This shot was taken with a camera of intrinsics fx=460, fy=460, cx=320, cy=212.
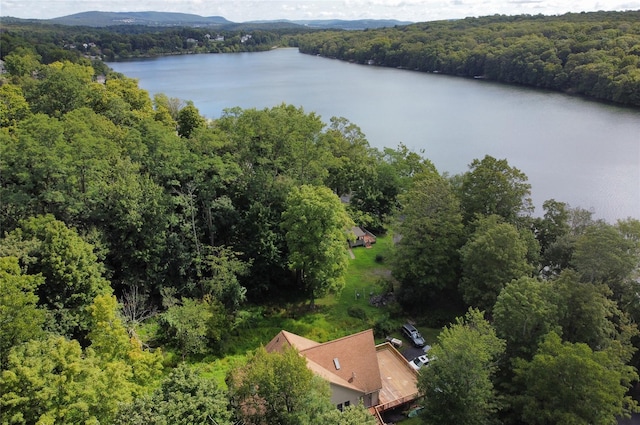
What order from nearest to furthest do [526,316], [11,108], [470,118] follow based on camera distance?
1. [526,316]
2. [11,108]
3. [470,118]

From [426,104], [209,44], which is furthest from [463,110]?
[209,44]

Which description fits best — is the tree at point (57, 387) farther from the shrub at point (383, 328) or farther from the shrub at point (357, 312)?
the shrub at point (357, 312)

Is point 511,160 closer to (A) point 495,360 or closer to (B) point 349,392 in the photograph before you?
(A) point 495,360

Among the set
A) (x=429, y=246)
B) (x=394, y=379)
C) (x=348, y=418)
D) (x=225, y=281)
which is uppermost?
(x=429, y=246)

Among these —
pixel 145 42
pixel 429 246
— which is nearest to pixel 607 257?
pixel 429 246

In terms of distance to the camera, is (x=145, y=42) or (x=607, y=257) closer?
(x=607, y=257)

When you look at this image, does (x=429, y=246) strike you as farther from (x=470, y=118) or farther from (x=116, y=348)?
(x=470, y=118)

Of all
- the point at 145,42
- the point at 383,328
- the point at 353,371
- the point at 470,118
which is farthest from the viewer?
the point at 145,42
